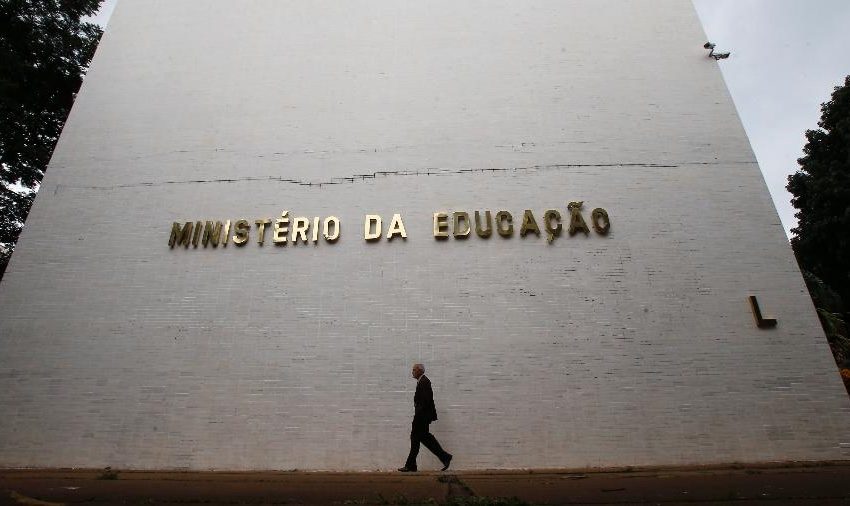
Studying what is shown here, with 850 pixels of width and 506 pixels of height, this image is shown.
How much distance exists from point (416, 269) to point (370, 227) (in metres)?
1.04

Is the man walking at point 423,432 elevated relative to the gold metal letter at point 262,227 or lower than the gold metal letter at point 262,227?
lower

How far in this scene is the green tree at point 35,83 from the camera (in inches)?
392

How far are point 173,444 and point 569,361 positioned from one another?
17.9 feet

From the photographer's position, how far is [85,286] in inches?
276

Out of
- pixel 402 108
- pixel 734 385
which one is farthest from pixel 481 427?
pixel 402 108

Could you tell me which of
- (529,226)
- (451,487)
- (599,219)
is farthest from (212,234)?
(599,219)

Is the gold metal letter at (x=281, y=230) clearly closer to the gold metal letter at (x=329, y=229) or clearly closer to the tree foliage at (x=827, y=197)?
the gold metal letter at (x=329, y=229)

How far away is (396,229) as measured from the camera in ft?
23.0

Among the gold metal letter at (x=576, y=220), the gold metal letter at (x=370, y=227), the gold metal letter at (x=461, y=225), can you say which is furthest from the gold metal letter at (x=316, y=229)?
the gold metal letter at (x=576, y=220)

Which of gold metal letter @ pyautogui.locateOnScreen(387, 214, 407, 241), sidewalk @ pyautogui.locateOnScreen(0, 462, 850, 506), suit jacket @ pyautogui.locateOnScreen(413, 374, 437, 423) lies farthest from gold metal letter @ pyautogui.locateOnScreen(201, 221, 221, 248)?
suit jacket @ pyautogui.locateOnScreen(413, 374, 437, 423)

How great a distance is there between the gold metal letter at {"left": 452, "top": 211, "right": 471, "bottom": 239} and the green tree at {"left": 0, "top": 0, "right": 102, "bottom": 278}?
1002 centimetres

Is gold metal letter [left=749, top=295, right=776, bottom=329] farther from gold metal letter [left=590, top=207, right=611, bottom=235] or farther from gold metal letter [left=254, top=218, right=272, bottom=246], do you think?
gold metal letter [left=254, top=218, right=272, bottom=246]

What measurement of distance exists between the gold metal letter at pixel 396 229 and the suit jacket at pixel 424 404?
2.42 metres

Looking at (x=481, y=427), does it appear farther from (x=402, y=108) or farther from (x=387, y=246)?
(x=402, y=108)
